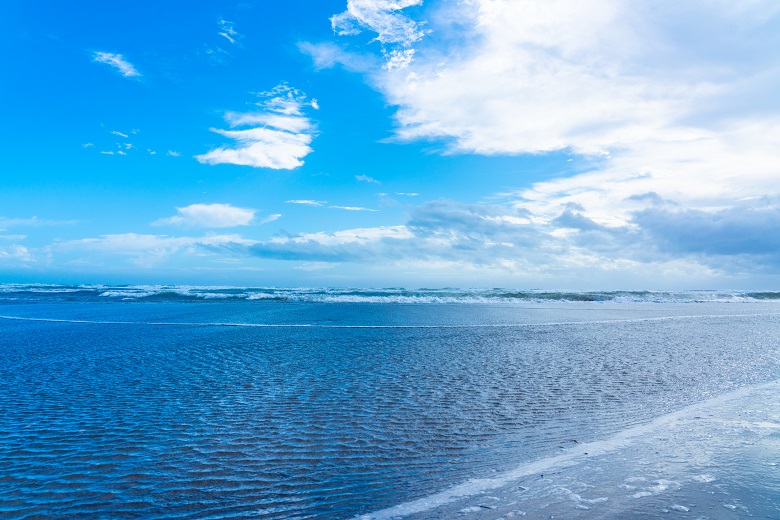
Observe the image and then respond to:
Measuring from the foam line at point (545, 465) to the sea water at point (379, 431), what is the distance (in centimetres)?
4

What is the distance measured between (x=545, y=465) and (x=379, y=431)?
264 centimetres

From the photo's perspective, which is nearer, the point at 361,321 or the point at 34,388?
the point at 34,388

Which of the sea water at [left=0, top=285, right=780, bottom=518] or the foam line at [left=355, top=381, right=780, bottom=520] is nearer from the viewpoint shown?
the foam line at [left=355, top=381, right=780, bottom=520]

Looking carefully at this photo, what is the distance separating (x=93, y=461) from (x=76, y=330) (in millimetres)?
20228

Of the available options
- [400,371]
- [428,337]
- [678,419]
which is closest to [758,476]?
[678,419]

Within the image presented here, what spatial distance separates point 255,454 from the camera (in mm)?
6824

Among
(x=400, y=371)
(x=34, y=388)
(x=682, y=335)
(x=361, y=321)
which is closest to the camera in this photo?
(x=34, y=388)

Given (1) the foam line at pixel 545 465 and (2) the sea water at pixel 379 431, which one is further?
(2) the sea water at pixel 379 431

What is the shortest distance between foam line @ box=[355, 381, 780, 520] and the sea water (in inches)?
1.5

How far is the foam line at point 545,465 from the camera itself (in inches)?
204

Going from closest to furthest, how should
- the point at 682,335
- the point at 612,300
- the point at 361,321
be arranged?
the point at 682,335 < the point at 361,321 < the point at 612,300

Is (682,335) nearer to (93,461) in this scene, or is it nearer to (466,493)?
(466,493)

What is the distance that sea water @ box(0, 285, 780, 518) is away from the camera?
541cm

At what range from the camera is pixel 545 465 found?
21.1 feet
